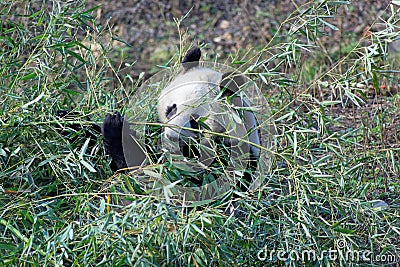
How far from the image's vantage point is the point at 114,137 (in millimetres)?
2396

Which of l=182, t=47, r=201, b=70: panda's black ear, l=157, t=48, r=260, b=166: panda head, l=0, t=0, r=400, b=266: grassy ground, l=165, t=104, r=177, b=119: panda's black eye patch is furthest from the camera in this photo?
l=182, t=47, r=201, b=70: panda's black ear

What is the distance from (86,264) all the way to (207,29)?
4343 millimetres

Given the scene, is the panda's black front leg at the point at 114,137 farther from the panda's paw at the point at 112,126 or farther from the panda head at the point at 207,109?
the panda head at the point at 207,109

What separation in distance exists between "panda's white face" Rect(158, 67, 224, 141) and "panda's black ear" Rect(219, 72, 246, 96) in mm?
32

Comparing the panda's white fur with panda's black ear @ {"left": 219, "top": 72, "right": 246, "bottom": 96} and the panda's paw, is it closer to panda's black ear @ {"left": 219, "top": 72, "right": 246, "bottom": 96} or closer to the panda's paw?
panda's black ear @ {"left": 219, "top": 72, "right": 246, "bottom": 96}

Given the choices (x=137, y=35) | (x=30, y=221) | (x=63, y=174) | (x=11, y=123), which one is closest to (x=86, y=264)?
(x=30, y=221)

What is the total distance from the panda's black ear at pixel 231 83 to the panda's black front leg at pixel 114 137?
16.2 inches

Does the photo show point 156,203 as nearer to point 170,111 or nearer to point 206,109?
point 206,109

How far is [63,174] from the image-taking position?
7.81 ft

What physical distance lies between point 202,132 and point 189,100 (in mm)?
282

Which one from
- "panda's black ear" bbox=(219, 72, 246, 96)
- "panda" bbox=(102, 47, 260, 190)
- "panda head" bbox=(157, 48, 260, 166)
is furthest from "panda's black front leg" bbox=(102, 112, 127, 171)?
"panda's black ear" bbox=(219, 72, 246, 96)

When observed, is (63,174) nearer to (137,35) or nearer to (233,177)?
(233,177)

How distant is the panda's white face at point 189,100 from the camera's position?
7.88ft

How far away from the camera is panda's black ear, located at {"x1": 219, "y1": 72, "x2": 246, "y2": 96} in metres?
2.38
